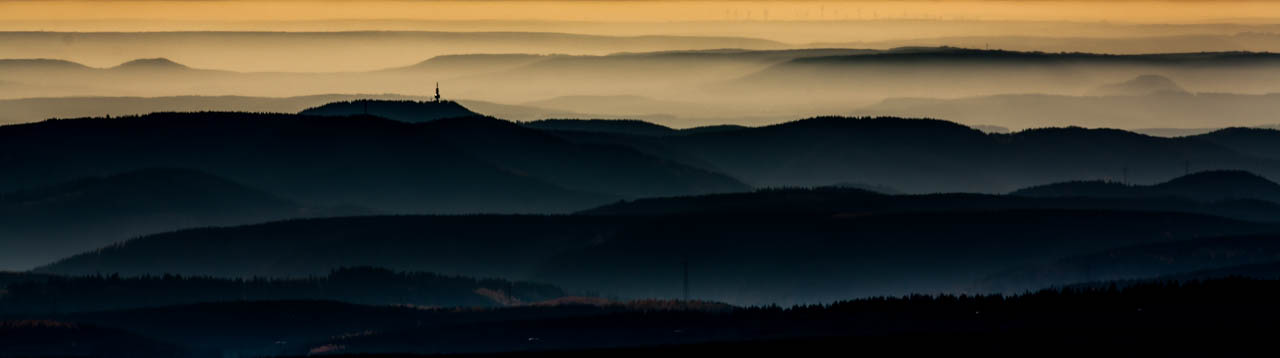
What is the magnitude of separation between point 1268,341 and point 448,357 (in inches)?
2152

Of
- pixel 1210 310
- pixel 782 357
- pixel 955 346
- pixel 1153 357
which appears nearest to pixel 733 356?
pixel 782 357

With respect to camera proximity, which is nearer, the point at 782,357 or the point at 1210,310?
the point at 782,357

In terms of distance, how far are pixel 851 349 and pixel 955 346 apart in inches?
325

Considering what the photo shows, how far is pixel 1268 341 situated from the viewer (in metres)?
158

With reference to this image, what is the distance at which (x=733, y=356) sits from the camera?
552 feet

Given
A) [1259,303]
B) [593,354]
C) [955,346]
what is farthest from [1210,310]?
[593,354]

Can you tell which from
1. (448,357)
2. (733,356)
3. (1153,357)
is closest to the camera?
(1153,357)

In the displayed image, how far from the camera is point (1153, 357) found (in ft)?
515

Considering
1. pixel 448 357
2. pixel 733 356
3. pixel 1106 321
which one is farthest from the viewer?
pixel 1106 321

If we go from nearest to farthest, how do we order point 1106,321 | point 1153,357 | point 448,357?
point 1153,357, point 448,357, point 1106,321

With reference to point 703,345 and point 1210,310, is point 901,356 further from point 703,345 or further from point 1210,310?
point 1210,310

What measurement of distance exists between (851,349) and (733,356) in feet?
28.9

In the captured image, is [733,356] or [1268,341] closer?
[1268,341]

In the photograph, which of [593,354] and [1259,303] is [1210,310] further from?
[593,354]
